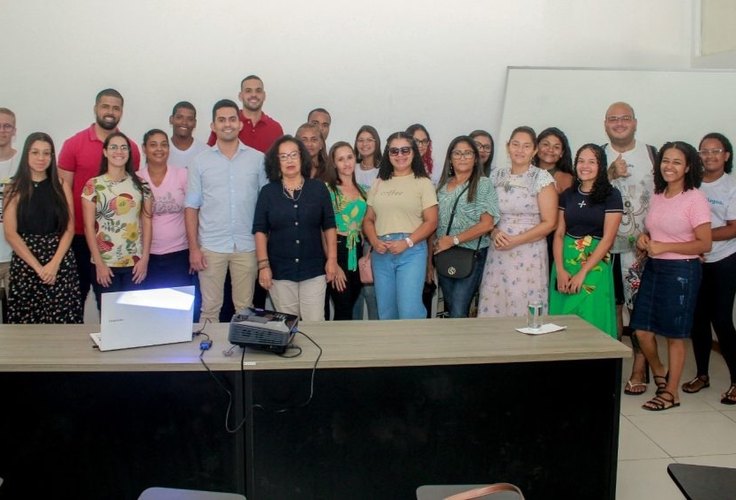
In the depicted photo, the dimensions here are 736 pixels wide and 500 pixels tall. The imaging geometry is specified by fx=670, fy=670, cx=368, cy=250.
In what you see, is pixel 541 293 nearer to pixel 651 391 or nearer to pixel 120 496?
pixel 651 391

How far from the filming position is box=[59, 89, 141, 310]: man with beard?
388cm

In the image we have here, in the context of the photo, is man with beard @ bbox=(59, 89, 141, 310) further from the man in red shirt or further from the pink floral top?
the man in red shirt

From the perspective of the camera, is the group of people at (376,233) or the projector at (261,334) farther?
the group of people at (376,233)

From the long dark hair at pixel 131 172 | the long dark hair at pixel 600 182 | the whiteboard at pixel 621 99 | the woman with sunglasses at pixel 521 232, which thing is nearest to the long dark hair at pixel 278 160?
the long dark hair at pixel 131 172

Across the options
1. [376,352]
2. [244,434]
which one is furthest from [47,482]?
[376,352]

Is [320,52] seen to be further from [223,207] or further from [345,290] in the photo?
[345,290]

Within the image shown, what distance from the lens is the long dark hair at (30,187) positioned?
341cm

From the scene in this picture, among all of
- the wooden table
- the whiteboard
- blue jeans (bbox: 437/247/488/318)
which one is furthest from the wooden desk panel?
→ the whiteboard

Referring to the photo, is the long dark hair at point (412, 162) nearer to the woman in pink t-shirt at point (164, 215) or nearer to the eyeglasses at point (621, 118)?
the woman in pink t-shirt at point (164, 215)

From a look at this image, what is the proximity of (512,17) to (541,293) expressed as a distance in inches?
99.6

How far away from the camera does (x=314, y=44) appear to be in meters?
4.97

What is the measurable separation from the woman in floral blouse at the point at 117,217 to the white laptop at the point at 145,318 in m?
1.23

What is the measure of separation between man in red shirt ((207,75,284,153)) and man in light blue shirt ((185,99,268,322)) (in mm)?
646

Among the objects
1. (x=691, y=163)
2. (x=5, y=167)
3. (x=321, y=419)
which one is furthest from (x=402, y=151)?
(x=5, y=167)
